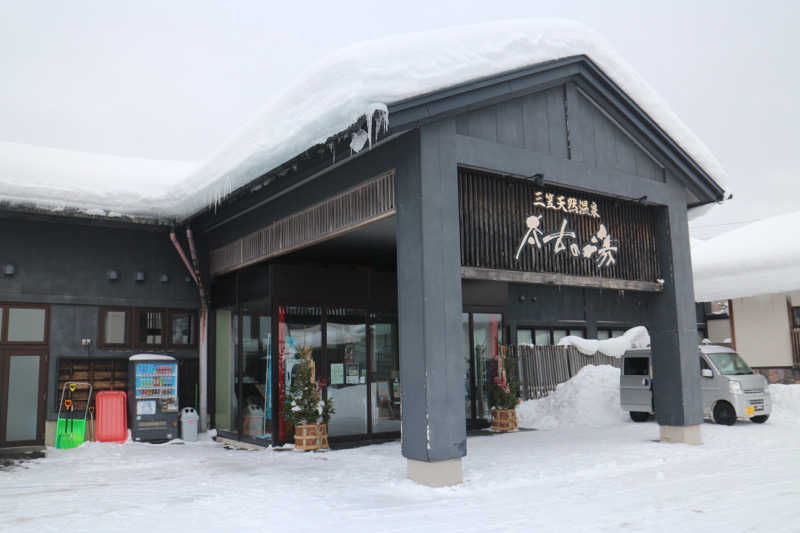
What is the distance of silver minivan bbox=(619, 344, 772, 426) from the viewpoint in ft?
39.8

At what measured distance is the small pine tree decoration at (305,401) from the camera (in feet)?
33.3

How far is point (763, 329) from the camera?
18.3 m

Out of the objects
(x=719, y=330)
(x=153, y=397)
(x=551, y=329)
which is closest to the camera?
(x=153, y=397)

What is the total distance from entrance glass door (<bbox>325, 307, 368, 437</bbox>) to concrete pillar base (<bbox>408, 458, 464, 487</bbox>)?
Answer: 13.7ft

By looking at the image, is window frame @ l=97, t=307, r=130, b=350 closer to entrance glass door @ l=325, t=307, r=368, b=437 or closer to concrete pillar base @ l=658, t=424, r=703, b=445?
entrance glass door @ l=325, t=307, r=368, b=437

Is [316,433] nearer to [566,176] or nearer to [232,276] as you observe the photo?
[232,276]

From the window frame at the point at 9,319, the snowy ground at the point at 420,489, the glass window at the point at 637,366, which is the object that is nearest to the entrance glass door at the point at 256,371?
the snowy ground at the point at 420,489

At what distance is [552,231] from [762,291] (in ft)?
37.4

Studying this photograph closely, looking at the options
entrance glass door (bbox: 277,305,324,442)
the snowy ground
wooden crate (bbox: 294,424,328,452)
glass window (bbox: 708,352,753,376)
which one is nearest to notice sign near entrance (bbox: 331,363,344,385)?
entrance glass door (bbox: 277,305,324,442)

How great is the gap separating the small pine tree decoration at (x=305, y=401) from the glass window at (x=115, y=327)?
12.1 feet

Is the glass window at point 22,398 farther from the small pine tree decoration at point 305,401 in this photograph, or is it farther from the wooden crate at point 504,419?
the wooden crate at point 504,419

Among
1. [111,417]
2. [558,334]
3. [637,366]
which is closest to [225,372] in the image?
[111,417]

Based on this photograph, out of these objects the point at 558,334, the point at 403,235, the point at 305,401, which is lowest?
the point at 305,401

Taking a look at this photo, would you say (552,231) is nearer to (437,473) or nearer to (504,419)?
(437,473)
